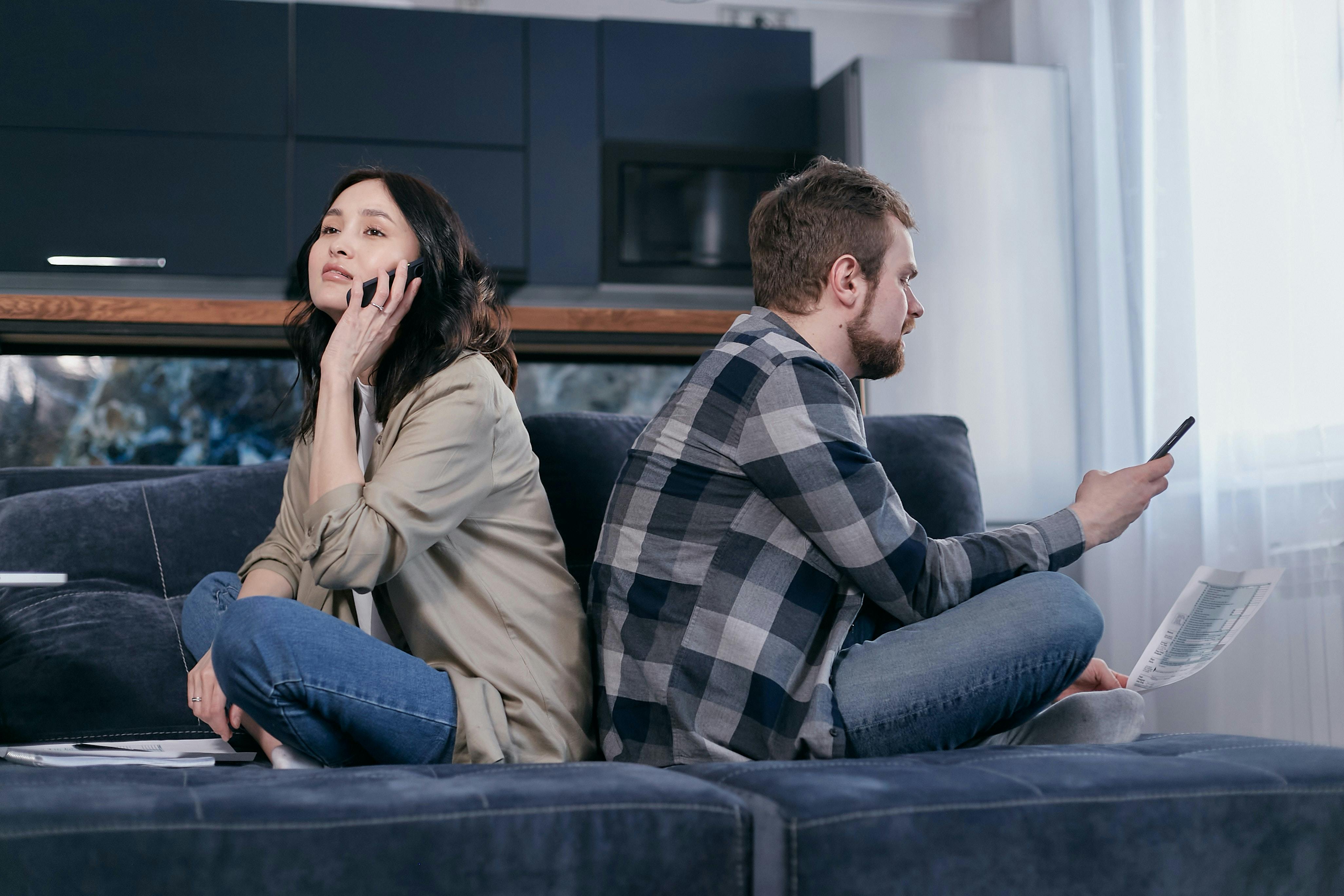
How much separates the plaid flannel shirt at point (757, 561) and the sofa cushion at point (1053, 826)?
6.8 inches

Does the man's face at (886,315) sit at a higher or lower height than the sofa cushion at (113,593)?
higher

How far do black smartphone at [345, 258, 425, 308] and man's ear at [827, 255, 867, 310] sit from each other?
1.85ft

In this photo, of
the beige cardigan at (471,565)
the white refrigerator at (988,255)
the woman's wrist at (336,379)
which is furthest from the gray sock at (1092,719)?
the white refrigerator at (988,255)

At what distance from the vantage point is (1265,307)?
2723 mm

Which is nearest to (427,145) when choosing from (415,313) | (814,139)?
(814,139)

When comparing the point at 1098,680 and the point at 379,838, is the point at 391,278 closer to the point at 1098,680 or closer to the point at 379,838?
the point at 379,838

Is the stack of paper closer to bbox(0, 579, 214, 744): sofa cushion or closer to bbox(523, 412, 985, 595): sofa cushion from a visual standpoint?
bbox(0, 579, 214, 744): sofa cushion

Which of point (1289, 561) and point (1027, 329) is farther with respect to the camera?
point (1027, 329)

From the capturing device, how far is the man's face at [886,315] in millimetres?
1580

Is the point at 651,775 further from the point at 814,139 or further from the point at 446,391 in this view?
the point at 814,139

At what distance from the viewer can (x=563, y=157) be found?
3.74 metres

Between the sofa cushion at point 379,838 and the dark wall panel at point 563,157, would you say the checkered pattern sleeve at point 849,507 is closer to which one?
the sofa cushion at point 379,838

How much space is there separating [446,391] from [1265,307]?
2067 millimetres

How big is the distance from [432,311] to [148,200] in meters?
2.23
